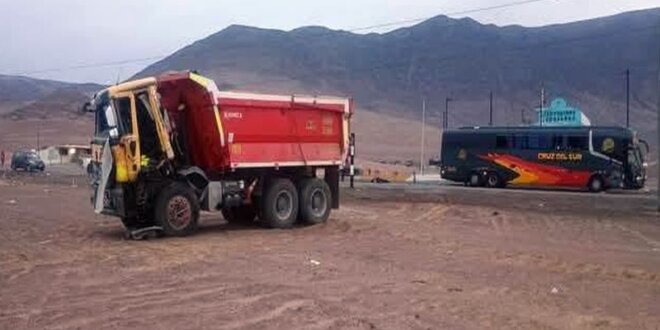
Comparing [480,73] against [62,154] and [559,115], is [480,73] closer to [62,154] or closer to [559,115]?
[62,154]

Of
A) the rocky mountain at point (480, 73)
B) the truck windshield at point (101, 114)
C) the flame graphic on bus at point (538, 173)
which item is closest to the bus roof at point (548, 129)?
the flame graphic on bus at point (538, 173)

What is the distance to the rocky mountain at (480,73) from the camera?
158 metres

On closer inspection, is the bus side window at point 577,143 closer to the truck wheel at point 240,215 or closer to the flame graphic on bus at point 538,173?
the flame graphic on bus at point 538,173

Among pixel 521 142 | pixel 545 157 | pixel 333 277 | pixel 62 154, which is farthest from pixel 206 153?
pixel 62 154

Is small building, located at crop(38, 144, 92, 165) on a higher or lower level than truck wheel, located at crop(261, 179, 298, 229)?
higher

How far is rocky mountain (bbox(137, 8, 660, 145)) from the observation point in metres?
158

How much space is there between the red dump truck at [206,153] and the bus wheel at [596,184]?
25422 millimetres

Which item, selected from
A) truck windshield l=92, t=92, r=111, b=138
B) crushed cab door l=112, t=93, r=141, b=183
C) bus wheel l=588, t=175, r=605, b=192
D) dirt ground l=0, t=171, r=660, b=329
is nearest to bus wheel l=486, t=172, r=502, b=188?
bus wheel l=588, t=175, r=605, b=192

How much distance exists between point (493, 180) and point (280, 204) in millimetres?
29658

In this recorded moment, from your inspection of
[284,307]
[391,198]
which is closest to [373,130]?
[391,198]

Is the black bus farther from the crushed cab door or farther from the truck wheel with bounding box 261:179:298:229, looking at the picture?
the crushed cab door

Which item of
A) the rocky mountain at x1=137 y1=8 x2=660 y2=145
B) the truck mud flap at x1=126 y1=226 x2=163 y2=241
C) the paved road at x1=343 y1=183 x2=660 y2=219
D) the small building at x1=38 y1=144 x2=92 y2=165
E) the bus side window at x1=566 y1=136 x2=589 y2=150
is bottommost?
the paved road at x1=343 y1=183 x2=660 y2=219

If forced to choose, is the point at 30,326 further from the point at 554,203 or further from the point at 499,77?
the point at 499,77

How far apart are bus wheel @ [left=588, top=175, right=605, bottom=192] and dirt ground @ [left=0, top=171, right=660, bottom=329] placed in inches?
908
